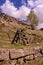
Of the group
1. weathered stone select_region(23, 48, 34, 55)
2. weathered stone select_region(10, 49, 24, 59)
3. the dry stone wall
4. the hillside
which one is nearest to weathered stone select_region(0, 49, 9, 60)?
the dry stone wall

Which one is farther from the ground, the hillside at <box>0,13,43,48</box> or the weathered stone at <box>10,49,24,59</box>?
the hillside at <box>0,13,43,48</box>

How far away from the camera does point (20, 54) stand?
25156 millimetres

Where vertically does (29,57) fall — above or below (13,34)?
below

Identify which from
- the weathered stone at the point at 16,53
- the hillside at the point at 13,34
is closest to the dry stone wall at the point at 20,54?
the weathered stone at the point at 16,53

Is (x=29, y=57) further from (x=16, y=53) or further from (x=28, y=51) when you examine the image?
(x=16, y=53)

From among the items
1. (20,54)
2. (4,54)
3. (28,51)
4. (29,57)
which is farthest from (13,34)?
(4,54)

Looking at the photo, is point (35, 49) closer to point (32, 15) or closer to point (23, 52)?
point (23, 52)

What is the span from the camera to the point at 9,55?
24.2 metres

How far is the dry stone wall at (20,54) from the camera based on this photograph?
23.7m

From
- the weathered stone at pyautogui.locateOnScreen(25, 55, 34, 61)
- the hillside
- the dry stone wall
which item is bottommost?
the weathered stone at pyautogui.locateOnScreen(25, 55, 34, 61)

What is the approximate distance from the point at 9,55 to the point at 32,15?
297 feet

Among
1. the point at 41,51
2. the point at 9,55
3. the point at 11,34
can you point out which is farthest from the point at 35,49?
the point at 11,34

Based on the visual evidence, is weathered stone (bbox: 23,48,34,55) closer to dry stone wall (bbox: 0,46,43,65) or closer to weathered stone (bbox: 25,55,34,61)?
dry stone wall (bbox: 0,46,43,65)

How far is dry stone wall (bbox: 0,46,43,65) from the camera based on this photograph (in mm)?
23703
